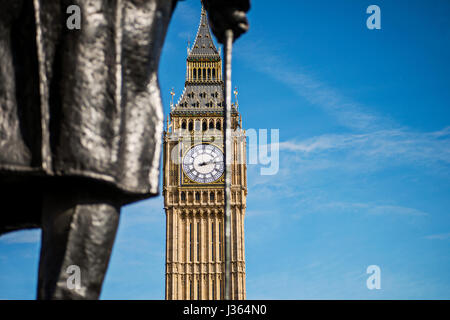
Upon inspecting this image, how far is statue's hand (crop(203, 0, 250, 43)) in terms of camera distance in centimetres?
255

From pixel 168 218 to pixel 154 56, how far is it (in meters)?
39.0

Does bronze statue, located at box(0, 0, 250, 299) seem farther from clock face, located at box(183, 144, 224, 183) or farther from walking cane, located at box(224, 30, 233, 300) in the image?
clock face, located at box(183, 144, 224, 183)

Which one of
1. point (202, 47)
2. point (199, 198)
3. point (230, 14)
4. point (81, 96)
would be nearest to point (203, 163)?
point (199, 198)

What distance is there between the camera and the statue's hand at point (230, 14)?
255cm

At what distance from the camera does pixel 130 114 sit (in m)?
2.23

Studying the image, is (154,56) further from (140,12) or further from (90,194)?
(90,194)

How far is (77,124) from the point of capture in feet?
6.82

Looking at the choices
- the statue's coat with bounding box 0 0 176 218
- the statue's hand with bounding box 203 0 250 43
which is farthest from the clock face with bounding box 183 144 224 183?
the statue's coat with bounding box 0 0 176 218

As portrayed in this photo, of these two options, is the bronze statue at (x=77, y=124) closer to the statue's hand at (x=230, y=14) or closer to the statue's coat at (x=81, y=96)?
the statue's coat at (x=81, y=96)

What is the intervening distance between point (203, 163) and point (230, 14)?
37380 mm
